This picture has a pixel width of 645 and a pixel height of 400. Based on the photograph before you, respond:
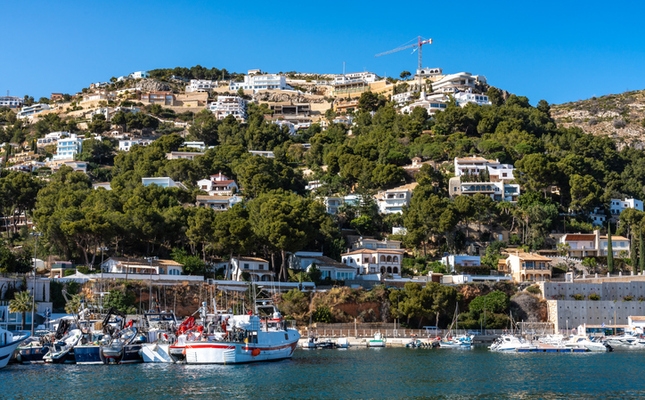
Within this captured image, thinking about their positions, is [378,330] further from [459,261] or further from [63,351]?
[63,351]

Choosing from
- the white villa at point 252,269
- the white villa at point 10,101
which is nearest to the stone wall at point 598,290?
the white villa at point 252,269

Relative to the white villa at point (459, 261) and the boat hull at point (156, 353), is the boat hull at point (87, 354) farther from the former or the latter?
the white villa at point (459, 261)

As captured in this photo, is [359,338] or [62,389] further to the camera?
[359,338]

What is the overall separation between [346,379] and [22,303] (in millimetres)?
26177

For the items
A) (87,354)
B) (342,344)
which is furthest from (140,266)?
(87,354)

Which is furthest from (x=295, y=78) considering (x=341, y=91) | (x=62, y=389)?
(x=62, y=389)

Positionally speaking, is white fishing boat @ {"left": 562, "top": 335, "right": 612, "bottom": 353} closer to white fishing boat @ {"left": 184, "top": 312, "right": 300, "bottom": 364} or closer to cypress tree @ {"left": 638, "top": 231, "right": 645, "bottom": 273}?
cypress tree @ {"left": 638, "top": 231, "right": 645, "bottom": 273}

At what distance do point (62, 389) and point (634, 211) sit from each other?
64.8 meters

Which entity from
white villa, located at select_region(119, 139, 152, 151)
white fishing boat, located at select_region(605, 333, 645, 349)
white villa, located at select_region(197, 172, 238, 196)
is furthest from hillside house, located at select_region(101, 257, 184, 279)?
white villa, located at select_region(119, 139, 152, 151)

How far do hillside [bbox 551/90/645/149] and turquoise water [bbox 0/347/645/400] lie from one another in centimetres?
8523

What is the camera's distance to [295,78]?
169500mm

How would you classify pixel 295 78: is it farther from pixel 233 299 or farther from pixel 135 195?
pixel 233 299

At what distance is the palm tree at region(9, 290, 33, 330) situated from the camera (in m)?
59.9

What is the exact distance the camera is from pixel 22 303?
59719 mm
